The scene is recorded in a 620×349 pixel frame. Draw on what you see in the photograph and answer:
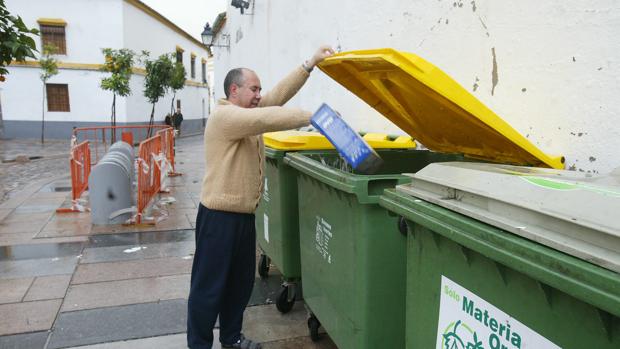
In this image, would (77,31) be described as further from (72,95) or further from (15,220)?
(15,220)

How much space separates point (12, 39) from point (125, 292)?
2.68 meters

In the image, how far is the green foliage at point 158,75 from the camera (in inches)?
835

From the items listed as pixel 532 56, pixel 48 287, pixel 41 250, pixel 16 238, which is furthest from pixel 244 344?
pixel 16 238

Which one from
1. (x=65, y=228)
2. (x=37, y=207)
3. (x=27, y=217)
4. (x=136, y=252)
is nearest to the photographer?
(x=136, y=252)

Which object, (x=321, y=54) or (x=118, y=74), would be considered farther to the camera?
(x=118, y=74)

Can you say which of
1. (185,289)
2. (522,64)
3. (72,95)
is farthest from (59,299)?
(72,95)

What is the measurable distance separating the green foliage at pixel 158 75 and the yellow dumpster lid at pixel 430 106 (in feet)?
65.8

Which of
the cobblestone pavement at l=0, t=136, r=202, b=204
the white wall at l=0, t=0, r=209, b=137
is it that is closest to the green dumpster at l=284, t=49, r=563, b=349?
the cobblestone pavement at l=0, t=136, r=202, b=204

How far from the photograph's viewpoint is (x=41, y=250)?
5602 mm

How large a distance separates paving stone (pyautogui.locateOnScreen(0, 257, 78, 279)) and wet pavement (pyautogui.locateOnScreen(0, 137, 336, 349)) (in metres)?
0.01

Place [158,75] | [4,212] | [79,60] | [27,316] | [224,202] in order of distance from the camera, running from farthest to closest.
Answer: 1. [79,60]
2. [158,75]
3. [4,212]
4. [27,316]
5. [224,202]

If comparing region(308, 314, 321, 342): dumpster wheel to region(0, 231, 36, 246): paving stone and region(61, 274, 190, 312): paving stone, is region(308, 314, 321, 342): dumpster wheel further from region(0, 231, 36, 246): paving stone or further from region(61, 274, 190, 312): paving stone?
region(0, 231, 36, 246): paving stone

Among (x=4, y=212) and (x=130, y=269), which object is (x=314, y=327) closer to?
(x=130, y=269)

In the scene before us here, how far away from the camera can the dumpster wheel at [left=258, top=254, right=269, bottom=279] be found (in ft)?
15.5
